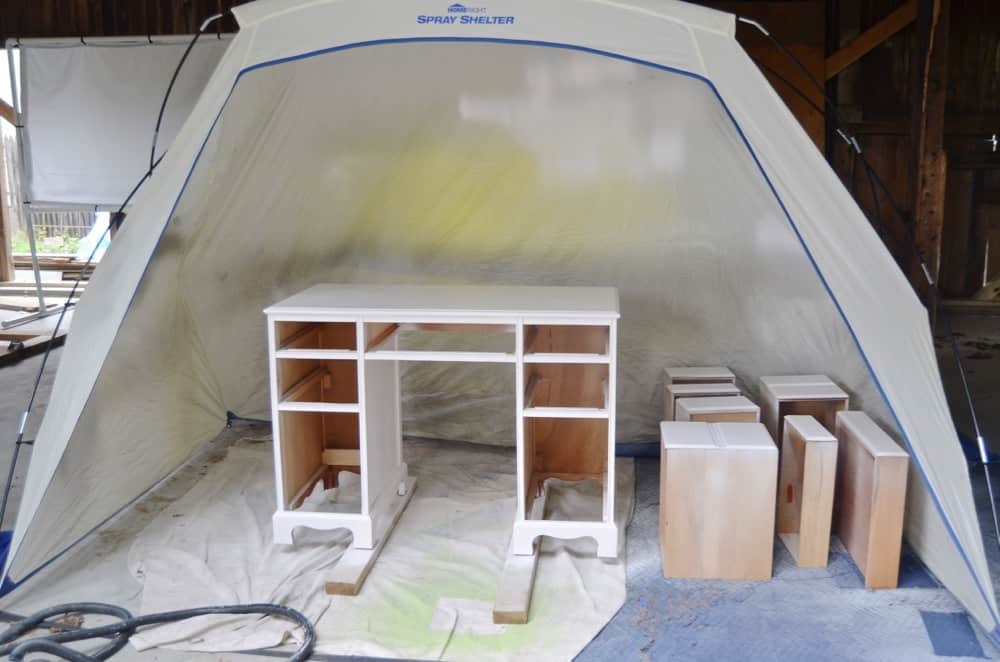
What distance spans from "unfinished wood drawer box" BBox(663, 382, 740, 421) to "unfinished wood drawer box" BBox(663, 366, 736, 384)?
40mm

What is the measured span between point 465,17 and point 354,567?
1.42m

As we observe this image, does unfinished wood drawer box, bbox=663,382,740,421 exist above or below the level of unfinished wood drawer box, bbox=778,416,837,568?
above

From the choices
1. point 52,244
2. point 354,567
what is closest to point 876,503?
point 354,567

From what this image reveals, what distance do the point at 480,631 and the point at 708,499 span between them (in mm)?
669

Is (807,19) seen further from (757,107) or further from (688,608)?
(688,608)

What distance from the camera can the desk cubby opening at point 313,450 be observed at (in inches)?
98.1

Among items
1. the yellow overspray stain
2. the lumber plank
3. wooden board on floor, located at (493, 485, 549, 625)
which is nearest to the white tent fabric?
the yellow overspray stain

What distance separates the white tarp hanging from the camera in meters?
4.45

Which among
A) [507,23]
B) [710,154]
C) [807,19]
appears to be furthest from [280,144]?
[807,19]

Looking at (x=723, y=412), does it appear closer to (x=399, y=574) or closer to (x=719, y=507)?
(x=719, y=507)

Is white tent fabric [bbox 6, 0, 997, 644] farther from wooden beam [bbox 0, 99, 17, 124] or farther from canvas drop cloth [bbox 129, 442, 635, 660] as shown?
wooden beam [bbox 0, 99, 17, 124]

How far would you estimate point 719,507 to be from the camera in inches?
88.8

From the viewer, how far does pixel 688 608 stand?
215 centimetres

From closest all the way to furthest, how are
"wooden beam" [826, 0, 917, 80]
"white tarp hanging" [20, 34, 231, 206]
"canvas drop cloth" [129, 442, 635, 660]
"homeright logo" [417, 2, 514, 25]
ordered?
"canvas drop cloth" [129, 442, 635, 660]
"homeright logo" [417, 2, 514, 25]
"white tarp hanging" [20, 34, 231, 206]
"wooden beam" [826, 0, 917, 80]
